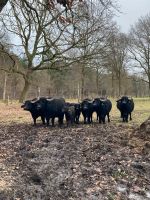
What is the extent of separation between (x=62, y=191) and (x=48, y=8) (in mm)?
7278

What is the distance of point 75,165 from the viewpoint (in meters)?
12.4

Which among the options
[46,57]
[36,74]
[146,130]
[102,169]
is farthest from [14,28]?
[102,169]

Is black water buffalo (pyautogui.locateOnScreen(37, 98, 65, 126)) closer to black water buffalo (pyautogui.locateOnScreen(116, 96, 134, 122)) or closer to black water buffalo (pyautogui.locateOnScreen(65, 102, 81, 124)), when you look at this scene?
black water buffalo (pyautogui.locateOnScreen(65, 102, 81, 124))

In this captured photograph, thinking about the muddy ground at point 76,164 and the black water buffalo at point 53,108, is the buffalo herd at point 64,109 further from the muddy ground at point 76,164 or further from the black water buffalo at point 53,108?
the muddy ground at point 76,164

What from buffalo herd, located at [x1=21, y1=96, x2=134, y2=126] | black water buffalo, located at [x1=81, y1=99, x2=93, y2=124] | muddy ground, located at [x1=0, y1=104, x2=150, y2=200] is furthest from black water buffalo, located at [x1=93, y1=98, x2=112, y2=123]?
muddy ground, located at [x1=0, y1=104, x2=150, y2=200]

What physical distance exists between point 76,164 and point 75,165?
10 cm

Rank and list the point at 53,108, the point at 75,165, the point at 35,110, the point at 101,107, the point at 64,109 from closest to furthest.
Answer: the point at 75,165
the point at 64,109
the point at 53,108
the point at 35,110
the point at 101,107

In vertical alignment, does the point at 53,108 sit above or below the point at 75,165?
Answer: above

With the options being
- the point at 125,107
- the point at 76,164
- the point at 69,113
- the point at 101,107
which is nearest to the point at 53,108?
the point at 69,113

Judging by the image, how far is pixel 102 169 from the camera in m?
12.1

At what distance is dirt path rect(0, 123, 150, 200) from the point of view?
10.6m

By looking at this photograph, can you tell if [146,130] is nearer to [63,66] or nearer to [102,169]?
[102,169]

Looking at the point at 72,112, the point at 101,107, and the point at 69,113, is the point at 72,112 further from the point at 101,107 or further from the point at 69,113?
the point at 101,107

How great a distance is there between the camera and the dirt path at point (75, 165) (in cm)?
1059
